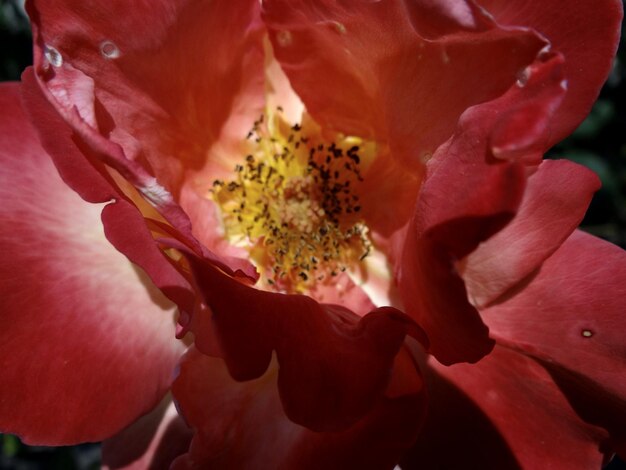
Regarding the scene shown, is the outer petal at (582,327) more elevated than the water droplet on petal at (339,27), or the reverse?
the water droplet on petal at (339,27)

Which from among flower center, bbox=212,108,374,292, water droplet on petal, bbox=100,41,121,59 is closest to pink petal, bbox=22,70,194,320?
water droplet on petal, bbox=100,41,121,59

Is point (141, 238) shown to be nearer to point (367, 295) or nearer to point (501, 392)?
point (367, 295)

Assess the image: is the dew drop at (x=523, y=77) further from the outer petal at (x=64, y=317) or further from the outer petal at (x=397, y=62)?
the outer petal at (x=64, y=317)

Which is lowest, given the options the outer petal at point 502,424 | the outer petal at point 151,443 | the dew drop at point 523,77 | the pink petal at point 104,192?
the outer petal at point 151,443

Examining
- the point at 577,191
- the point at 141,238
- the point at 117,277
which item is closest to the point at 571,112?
the point at 577,191

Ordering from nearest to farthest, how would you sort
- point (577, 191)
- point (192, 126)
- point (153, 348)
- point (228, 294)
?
1. point (228, 294)
2. point (577, 191)
3. point (153, 348)
4. point (192, 126)

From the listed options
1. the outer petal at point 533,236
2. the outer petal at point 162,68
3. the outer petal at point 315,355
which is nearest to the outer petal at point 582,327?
the outer petal at point 533,236
